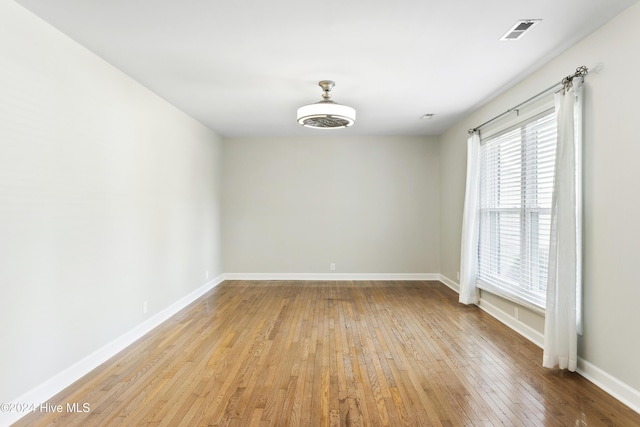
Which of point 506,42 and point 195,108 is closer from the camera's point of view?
point 506,42

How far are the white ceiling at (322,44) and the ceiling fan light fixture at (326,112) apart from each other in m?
0.14

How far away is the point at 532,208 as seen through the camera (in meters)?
3.49

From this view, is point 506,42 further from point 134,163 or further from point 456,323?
point 134,163

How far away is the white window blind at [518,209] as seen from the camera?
3.28 metres

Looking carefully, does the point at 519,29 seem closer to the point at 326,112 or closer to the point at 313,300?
the point at 326,112

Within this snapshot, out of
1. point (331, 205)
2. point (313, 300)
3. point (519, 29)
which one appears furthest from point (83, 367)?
point (331, 205)

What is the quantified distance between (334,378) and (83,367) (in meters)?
1.97

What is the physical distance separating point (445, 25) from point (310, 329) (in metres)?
3.05

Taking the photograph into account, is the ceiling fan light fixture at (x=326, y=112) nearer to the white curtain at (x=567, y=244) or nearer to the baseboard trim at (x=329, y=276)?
the white curtain at (x=567, y=244)

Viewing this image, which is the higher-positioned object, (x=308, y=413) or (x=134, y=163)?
(x=134, y=163)

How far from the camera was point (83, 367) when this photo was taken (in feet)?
9.04

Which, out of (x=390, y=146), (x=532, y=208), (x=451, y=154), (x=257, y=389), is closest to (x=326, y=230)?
(x=390, y=146)

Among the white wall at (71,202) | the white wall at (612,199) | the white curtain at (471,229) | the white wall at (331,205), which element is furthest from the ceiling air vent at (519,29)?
the white wall at (331,205)

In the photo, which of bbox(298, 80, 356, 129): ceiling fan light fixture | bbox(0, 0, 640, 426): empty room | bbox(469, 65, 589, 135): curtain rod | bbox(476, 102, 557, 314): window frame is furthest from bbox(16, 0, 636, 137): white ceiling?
bbox(476, 102, 557, 314): window frame
